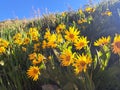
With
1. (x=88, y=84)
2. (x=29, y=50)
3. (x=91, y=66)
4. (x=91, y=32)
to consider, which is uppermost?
(x=91, y=32)

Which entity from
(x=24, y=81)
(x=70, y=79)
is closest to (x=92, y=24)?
(x=24, y=81)

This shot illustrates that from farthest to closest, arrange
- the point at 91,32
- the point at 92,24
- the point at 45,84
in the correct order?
the point at 92,24 → the point at 91,32 → the point at 45,84

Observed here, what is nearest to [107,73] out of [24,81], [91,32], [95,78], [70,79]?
[95,78]

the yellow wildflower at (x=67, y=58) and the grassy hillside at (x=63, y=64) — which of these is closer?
the yellow wildflower at (x=67, y=58)

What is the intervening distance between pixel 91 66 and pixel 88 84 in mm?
244

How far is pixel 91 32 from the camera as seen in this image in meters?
4.55

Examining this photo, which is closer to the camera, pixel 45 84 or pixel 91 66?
pixel 91 66

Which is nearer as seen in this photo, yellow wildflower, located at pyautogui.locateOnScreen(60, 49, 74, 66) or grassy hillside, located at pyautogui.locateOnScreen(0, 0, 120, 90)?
yellow wildflower, located at pyautogui.locateOnScreen(60, 49, 74, 66)

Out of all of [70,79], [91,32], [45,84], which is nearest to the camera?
[70,79]

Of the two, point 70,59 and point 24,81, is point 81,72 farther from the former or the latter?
point 24,81

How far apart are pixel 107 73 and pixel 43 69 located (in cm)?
57

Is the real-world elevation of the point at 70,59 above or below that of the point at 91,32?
below

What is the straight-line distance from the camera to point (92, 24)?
4859 mm

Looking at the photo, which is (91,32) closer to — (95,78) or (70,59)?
(95,78)
